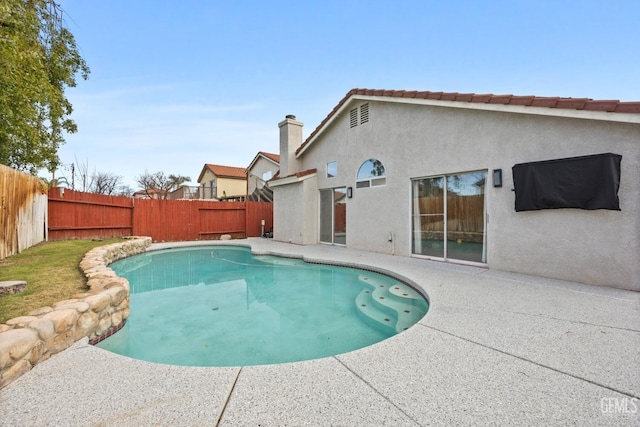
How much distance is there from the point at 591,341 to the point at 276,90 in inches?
640

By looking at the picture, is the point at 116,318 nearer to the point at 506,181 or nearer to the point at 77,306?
the point at 77,306

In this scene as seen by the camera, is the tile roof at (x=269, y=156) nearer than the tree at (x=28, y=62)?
No

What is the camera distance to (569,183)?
656 cm

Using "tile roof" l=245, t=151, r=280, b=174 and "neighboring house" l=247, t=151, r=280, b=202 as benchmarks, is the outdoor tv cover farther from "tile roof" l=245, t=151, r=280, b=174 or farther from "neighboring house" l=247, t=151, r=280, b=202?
"tile roof" l=245, t=151, r=280, b=174

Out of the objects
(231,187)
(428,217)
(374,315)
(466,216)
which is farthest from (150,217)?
(231,187)

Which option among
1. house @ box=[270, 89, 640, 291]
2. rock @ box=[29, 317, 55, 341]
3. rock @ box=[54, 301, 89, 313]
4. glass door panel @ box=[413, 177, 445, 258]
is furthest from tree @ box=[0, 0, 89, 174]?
glass door panel @ box=[413, 177, 445, 258]

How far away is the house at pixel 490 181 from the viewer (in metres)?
6.05

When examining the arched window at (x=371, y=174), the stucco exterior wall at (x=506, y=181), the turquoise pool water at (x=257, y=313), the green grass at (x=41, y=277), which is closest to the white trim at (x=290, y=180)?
the stucco exterior wall at (x=506, y=181)

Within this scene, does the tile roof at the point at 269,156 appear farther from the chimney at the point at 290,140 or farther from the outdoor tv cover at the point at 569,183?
the outdoor tv cover at the point at 569,183

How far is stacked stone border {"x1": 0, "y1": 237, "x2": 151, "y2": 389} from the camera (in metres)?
2.91

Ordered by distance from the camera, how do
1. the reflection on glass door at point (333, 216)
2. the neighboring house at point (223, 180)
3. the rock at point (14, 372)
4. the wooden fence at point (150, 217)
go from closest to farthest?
the rock at point (14, 372)
the wooden fence at point (150, 217)
the reflection on glass door at point (333, 216)
the neighboring house at point (223, 180)

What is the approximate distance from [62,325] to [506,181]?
941 cm

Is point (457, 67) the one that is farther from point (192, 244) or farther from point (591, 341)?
point (192, 244)

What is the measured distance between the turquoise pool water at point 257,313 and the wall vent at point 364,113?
248 inches
